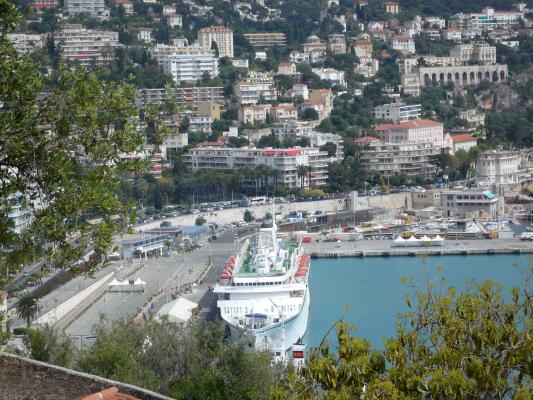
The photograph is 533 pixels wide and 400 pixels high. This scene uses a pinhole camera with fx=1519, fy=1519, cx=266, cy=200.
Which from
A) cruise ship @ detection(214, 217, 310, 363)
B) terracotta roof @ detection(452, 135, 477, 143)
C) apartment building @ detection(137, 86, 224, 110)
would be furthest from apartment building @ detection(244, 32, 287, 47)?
cruise ship @ detection(214, 217, 310, 363)

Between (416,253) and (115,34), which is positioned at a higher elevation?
(115,34)

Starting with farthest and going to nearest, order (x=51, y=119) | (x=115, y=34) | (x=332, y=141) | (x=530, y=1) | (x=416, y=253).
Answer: (x=530, y=1)
(x=115, y=34)
(x=332, y=141)
(x=416, y=253)
(x=51, y=119)

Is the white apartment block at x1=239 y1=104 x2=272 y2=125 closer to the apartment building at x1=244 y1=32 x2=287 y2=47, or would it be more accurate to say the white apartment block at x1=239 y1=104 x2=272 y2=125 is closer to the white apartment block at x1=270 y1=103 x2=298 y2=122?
the white apartment block at x1=270 y1=103 x2=298 y2=122

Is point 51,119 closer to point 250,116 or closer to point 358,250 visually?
point 358,250

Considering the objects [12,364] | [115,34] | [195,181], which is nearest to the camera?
[12,364]

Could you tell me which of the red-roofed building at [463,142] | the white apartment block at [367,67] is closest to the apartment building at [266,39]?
the white apartment block at [367,67]

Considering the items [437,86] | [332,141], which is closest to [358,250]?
[332,141]

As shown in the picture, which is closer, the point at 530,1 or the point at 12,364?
the point at 12,364
